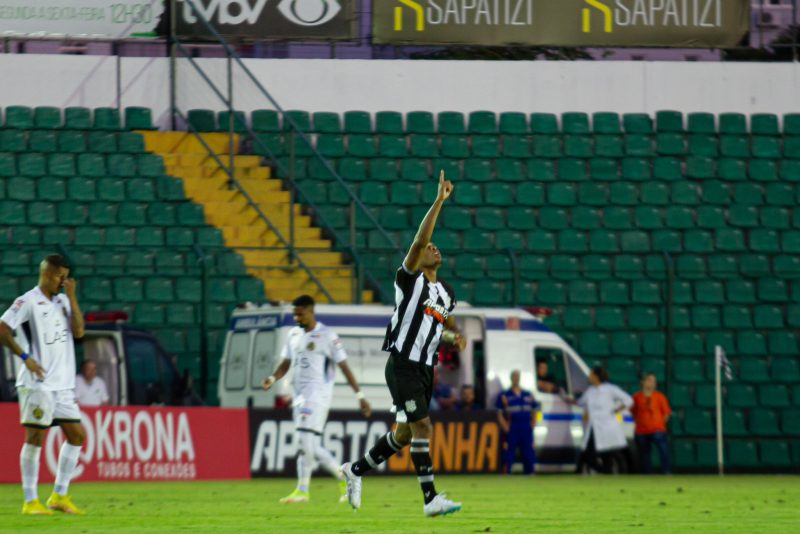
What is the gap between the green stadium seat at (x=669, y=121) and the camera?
1236 inches

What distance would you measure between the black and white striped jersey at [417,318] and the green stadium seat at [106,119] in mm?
16498

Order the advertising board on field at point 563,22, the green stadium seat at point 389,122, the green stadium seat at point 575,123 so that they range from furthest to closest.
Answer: the green stadium seat at point 575,123
the advertising board on field at point 563,22
the green stadium seat at point 389,122

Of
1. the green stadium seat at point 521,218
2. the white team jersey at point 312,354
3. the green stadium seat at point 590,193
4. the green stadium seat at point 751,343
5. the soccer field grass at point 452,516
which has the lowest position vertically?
the soccer field grass at point 452,516

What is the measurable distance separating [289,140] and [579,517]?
1645 cm

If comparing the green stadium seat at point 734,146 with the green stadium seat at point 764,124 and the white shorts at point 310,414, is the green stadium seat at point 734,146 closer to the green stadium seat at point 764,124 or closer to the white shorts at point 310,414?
the green stadium seat at point 764,124

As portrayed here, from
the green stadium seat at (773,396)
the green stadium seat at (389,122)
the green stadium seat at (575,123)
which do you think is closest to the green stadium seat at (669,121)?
the green stadium seat at (575,123)

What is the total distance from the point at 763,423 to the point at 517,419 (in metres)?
5.83

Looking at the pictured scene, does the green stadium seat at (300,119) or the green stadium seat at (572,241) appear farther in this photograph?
the green stadium seat at (300,119)

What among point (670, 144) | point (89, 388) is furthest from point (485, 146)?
point (89, 388)

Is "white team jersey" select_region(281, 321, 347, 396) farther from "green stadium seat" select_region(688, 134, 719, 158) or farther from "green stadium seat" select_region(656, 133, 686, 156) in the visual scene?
"green stadium seat" select_region(688, 134, 719, 158)

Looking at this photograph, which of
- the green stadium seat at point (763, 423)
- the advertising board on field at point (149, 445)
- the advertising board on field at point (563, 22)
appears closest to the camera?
the advertising board on field at point (149, 445)

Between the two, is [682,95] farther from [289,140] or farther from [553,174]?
[289,140]

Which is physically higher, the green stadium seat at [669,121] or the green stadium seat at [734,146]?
the green stadium seat at [669,121]

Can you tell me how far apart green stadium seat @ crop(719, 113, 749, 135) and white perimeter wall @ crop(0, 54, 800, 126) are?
54 centimetres
